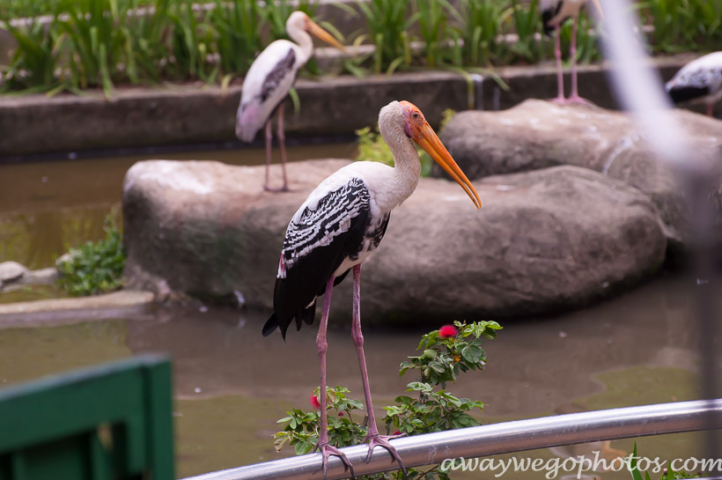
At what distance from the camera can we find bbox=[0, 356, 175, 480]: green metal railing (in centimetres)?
67

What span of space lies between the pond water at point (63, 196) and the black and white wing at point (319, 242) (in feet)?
11.0

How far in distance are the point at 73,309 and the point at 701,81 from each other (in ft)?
14.3

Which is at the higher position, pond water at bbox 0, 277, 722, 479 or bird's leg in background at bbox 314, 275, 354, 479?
bird's leg in background at bbox 314, 275, 354, 479

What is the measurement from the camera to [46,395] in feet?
2.20

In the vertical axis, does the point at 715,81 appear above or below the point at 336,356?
above

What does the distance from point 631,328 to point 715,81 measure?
263 cm

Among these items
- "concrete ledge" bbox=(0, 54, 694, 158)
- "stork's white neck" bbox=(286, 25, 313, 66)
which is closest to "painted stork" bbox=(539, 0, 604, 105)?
"concrete ledge" bbox=(0, 54, 694, 158)

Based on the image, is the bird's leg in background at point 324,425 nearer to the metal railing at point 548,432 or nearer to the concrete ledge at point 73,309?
the metal railing at point 548,432

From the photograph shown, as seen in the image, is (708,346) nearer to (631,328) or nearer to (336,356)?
(336,356)

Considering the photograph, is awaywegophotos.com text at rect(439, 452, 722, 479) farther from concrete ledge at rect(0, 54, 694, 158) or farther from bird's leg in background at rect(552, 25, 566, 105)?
concrete ledge at rect(0, 54, 694, 158)

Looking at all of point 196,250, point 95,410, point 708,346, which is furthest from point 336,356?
point 708,346

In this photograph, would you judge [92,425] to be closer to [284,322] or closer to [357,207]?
[357,207]

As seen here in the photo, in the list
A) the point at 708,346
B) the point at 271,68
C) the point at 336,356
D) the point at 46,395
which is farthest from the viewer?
the point at 271,68

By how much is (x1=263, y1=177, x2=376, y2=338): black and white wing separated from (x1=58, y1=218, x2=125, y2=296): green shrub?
260 cm
